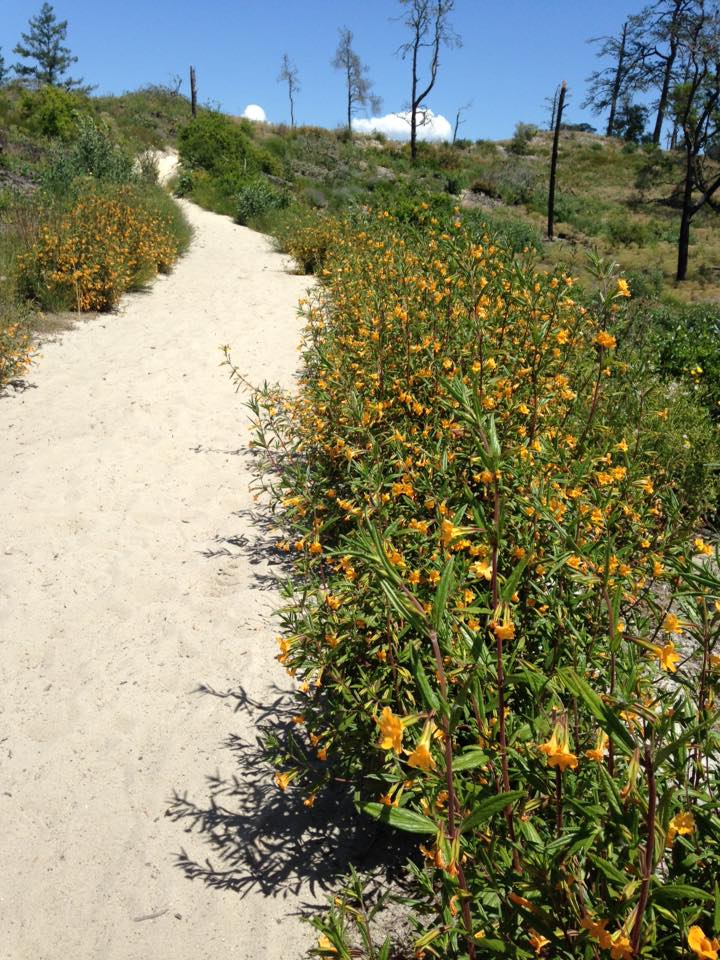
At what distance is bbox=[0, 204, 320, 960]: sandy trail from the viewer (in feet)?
6.50

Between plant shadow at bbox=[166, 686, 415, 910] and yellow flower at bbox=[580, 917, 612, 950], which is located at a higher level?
yellow flower at bbox=[580, 917, 612, 950]

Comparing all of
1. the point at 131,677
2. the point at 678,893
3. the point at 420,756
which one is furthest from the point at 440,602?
the point at 131,677

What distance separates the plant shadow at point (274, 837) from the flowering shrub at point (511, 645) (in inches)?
4.5

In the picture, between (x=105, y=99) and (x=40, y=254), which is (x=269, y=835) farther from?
(x=105, y=99)

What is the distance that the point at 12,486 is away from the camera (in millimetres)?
4262

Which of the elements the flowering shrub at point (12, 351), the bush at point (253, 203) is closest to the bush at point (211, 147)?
the bush at point (253, 203)

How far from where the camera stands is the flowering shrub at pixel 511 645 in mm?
962

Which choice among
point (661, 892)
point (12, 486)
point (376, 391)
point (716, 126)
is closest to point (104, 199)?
point (12, 486)

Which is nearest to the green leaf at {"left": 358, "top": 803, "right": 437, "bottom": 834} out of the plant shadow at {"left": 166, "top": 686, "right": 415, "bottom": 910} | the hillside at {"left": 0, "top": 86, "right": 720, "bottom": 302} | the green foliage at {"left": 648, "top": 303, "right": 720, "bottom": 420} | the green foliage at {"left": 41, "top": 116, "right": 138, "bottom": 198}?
the plant shadow at {"left": 166, "top": 686, "right": 415, "bottom": 910}

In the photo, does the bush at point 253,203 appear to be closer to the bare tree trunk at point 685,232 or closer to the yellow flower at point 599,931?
the bare tree trunk at point 685,232

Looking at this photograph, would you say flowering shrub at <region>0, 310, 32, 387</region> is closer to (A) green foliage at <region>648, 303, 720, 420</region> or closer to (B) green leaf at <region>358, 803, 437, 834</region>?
(A) green foliage at <region>648, 303, 720, 420</region>

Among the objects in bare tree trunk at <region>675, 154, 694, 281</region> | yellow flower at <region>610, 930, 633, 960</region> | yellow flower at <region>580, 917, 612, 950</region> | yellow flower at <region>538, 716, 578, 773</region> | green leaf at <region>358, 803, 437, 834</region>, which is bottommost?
yellow flower at <region>580, 917, 612, 950</region>

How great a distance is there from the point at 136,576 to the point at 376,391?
167cm

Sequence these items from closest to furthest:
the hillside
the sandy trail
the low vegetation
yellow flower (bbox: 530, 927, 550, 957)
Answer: yellow flower (bbox: 530, 927, 550, 957), the sandy trail, the low vegetation, the hillside
